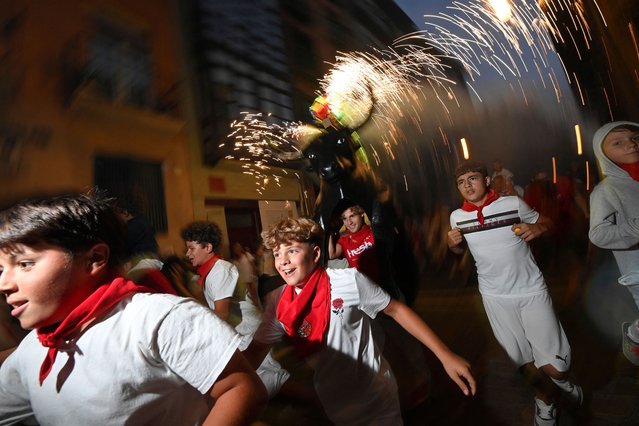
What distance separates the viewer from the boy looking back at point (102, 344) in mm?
419

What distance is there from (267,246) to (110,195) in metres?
0.20

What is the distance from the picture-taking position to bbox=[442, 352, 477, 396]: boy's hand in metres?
0.62

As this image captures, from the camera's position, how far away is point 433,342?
645 mm

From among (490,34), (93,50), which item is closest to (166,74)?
(93,50)

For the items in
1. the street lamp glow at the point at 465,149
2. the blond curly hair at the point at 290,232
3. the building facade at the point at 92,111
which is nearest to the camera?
the building facade at the point at 92,111

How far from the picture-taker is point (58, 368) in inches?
18.4

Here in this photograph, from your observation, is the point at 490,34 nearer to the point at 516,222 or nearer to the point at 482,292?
the point at 516,222

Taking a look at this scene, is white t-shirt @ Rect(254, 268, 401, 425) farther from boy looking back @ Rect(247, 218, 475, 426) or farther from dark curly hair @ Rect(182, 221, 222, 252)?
dark curly hair @ Rect(182, 221, 222, 252)

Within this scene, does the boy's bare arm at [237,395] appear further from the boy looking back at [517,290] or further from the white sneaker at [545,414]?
the white sneaker at [545,414]

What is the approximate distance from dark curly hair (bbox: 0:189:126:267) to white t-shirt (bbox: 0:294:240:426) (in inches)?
3.6

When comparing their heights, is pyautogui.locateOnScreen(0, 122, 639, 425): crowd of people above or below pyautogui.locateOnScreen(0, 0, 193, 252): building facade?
below

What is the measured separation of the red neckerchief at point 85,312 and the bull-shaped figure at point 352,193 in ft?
0.88

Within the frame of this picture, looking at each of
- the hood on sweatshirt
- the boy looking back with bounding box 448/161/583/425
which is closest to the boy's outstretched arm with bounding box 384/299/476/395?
the boy looking back with bounding box 448/161/583/425

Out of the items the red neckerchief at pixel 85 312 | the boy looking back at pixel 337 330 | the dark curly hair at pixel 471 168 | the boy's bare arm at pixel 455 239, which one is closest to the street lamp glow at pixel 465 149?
the dark curly hair at pixel 471 168
